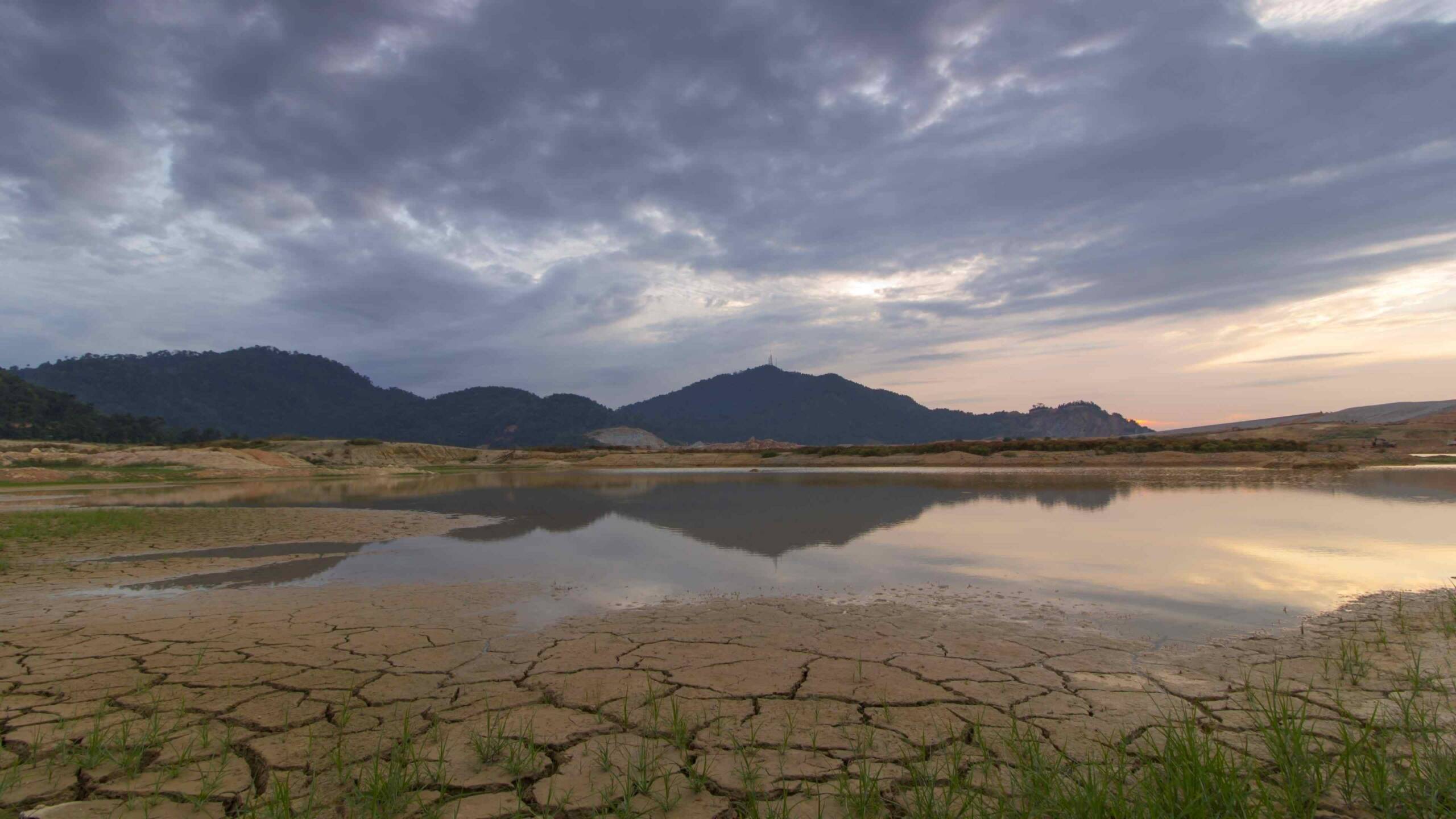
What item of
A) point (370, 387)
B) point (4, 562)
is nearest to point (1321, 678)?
point (4, 562)

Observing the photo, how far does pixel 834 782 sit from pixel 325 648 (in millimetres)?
4308

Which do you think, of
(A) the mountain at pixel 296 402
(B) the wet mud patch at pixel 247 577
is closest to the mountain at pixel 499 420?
(A) the mountain at pixel 296 402

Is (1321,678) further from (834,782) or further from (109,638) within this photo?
(109,638)

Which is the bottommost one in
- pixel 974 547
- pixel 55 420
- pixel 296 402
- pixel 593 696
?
pixel 974 547

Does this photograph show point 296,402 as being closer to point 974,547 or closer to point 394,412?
point 394,412

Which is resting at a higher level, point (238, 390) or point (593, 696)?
point (238, 390)

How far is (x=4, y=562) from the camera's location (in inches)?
366

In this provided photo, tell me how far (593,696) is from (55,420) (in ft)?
320

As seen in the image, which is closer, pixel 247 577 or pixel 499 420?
pixel 247 577

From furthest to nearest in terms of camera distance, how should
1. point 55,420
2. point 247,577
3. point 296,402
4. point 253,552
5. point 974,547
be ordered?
point 296,402 < point 55,420 < point 253,552 < point 974,547 < point 247,577

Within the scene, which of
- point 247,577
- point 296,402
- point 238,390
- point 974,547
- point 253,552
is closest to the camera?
point 247,577

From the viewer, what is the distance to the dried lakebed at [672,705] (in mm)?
2949

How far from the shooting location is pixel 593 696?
4.14 meters

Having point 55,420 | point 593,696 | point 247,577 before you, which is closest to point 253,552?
point 247,577
